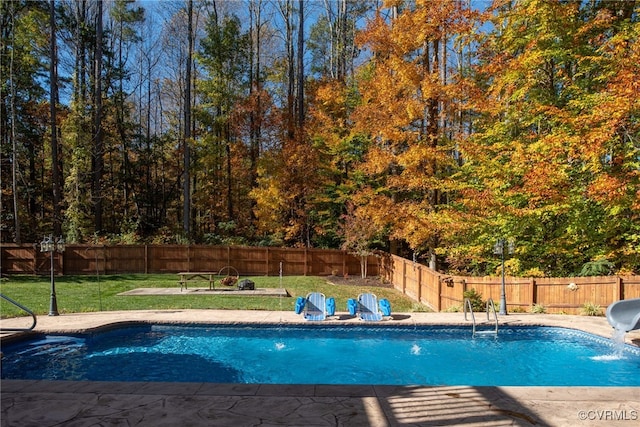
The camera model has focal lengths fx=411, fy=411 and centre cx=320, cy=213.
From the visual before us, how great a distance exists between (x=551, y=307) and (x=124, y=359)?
37.8 ft

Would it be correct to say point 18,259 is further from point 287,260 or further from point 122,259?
point 287,260

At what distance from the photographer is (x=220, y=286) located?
673 inches

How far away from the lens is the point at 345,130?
22859 mm

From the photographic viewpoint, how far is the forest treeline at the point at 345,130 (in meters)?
14.0

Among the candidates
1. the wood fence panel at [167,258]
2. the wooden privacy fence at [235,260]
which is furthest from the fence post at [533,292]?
the wood fence panel at [167,258]

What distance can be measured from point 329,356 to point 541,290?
7182 millimetres

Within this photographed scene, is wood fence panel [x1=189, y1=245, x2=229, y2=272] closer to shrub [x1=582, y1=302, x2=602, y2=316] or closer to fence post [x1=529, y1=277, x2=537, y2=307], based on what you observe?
fence post [x1=529, y1=277, x2=537, y2=307]

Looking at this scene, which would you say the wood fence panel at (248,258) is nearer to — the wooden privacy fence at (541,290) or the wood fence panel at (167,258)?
the wood fence panel at (167,258)

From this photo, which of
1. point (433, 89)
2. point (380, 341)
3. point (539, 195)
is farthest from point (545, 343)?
point (433, 89)

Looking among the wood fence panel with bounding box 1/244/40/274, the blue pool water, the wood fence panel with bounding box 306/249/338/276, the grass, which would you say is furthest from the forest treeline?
the blue pool water

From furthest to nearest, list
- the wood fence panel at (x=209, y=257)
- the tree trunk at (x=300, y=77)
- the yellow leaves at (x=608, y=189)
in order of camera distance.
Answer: the tree trunk at (x=300, y=77) → the wood fence panel at (x=209, y=257) → the yellow leaves at (x=608, y=189)

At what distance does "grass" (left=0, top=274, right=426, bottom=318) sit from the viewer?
12.5 metres

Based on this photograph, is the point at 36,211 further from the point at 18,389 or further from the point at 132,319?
the point at 18,389

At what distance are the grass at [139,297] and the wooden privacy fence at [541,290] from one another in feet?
3.23
